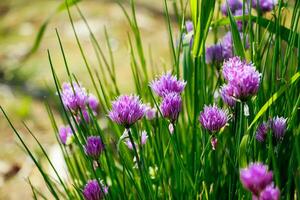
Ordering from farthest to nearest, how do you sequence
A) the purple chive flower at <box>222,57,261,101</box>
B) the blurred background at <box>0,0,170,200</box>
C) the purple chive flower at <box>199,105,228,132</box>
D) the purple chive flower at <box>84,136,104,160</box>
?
1. the blurred background at <box>0,0,170,200</box>
2. the purple chive flower at <box>84,136,104,160</box>
3. the purple chive flower at <box>199,105,228,132</box>
4. the purple chive flower at <box>222,57,261,101</box>

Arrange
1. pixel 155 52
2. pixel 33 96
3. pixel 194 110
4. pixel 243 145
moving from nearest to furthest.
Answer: pixel 243 145 < pixel 194 110 < pixel 33 96 < pixel 155 52

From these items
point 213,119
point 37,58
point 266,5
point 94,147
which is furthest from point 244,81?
point 37,58

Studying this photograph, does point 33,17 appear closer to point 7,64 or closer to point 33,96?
point 7,64

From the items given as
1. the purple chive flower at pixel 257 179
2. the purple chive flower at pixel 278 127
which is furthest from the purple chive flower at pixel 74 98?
the purple chive flower at pixel 257 179

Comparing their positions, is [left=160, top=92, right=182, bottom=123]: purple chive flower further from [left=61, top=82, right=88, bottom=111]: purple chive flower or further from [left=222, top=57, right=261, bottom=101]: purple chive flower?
[left=61, top=82, right=88, bottom=111]: purple chive flower

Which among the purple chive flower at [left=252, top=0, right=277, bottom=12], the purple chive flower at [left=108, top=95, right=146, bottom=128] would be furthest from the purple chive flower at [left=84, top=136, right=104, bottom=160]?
the purple chive flower at [left=252, top=0, right=277, bottom=12]

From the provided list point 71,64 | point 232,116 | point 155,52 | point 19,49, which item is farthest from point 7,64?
point 232,116

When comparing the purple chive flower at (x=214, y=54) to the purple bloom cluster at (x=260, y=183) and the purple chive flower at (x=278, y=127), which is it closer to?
the purple chive flower at (x=278, y=127)
